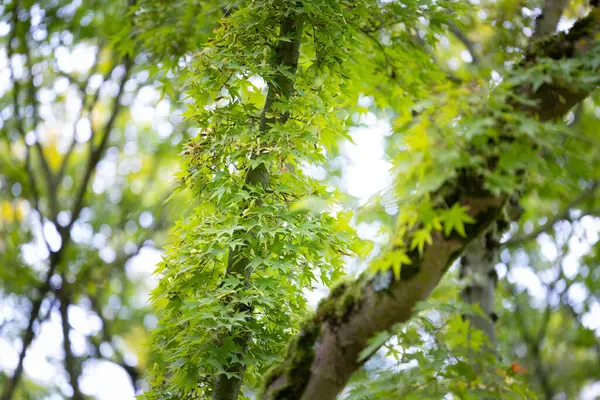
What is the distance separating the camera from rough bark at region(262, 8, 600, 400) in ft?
4.81

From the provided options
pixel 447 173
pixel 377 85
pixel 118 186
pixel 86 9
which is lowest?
pixel 447 173

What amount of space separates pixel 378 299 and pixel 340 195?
373mm

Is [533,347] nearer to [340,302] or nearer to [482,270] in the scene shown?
[482,270]

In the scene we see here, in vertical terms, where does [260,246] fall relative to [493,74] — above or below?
below

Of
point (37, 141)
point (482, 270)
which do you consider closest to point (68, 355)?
point (37, 141)

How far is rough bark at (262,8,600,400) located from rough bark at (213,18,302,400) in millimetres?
328

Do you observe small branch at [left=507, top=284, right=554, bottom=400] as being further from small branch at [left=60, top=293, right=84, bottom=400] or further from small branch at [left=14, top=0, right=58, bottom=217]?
small branch at [left=14, top=0, right=58, bottom=217]

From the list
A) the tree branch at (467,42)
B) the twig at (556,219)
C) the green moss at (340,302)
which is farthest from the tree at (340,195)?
the twig at (556,219)

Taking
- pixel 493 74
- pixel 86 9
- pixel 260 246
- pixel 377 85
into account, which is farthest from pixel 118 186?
pixel 493 74

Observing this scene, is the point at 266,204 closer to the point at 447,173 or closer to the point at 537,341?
the point at 447,173

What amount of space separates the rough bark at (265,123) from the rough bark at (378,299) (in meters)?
0.33

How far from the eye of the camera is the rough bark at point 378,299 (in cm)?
147

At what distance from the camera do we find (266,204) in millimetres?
2043

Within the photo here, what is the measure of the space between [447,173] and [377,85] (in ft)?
4.99
